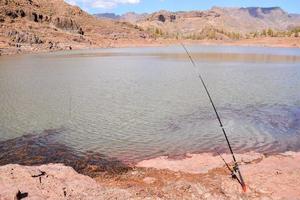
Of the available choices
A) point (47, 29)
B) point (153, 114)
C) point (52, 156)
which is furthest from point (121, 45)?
point (52, 156)

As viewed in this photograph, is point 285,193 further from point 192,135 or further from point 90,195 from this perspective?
point 192,135

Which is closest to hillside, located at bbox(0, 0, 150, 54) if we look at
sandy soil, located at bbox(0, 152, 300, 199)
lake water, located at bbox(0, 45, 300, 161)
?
lake water, located at bbox(0, 45, 300, 161)

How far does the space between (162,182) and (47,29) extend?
127m

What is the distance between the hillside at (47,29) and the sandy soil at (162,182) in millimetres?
75386

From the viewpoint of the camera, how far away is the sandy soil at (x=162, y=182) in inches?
348

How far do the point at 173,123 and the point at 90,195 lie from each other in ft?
32.0

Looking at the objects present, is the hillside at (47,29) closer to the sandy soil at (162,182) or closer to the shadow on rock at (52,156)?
the shadow on rock at (52,156)

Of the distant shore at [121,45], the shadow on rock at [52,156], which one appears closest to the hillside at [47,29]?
the distant shore at [121,45]

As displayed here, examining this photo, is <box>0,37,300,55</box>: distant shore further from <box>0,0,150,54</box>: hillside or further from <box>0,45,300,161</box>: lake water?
<box>0,45,300,161</box>: lake water

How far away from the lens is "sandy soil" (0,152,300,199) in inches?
348

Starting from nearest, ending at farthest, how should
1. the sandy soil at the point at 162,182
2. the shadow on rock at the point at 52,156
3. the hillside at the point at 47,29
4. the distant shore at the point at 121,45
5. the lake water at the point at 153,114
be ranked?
the sandy soil at the point at 162,182 < the shadow on rock at the point at 52,156 < the lake water at the point at 153,114 < the distant shore at the point at 121,45 < the hillside at the point at 47,29

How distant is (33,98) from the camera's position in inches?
1006

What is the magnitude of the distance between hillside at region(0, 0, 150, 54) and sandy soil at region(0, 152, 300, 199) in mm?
75386

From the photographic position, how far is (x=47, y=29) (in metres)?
129
